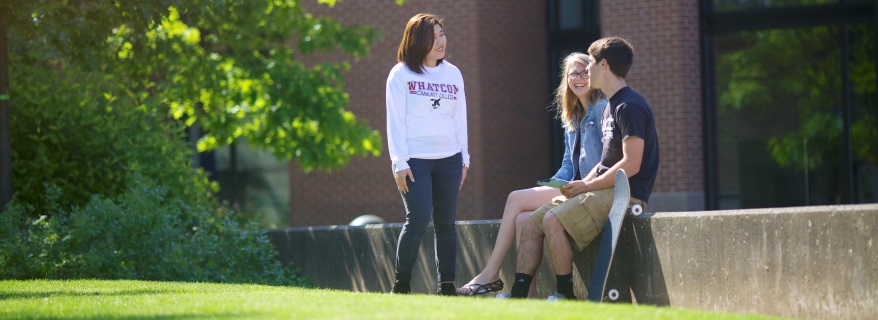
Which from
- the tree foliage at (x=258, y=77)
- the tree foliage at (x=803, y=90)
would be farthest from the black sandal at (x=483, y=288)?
the tree foliage at (x=803, y=90)

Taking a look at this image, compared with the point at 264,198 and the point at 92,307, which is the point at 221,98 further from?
the point at 92,307

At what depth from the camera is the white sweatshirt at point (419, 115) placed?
310 inches

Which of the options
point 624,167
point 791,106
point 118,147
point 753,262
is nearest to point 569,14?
point 791,106

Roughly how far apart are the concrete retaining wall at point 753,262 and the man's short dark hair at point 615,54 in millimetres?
857

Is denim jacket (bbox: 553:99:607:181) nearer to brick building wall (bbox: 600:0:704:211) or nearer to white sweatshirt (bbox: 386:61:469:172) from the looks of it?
white sweatshirt (bbox: 386:61:469:172)

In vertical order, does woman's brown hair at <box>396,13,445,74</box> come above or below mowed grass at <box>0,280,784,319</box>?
above


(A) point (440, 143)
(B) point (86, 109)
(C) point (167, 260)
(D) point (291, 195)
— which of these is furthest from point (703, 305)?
(D) point (291, 195)

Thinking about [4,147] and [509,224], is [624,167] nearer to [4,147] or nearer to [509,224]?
[509,224]

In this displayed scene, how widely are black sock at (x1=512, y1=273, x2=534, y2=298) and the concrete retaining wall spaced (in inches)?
19.0

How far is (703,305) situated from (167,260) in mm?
5344

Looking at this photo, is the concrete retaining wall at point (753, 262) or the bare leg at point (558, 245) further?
the bare leg at point (558, 245)

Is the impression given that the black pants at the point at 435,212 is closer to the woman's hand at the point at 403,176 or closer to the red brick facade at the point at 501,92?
the woman's hand at the point at 403,176

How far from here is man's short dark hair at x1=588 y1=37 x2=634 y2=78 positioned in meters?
7.57

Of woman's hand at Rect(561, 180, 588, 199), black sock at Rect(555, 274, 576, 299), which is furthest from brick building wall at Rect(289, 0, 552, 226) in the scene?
woman's hand at Rect(561, 180, 588, 199)
